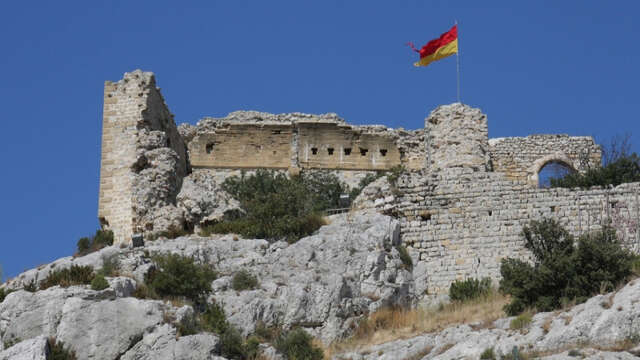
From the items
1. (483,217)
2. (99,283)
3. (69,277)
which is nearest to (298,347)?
(99,283)

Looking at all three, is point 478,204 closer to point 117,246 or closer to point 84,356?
point 117,246

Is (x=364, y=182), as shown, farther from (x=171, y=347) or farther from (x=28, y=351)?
(x=28, y=351)

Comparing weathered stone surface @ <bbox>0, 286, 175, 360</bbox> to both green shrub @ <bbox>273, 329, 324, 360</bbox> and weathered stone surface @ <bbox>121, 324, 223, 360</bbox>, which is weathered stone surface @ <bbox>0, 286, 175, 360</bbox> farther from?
green shrub @ <bbox>273, 329, 324, 360</bbox>

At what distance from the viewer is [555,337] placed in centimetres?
2083

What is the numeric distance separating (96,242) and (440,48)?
1192 centimetres

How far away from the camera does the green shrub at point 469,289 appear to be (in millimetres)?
26281

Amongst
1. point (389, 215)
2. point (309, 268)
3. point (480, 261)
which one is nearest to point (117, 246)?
point (309, 268)

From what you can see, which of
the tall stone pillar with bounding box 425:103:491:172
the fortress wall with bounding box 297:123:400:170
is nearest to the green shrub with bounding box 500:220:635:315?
the tall stone pillar with bounding box 425:103:491:172

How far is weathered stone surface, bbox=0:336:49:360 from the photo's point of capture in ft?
71.4

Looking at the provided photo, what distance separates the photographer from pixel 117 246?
26734 mm

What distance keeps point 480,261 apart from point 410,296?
1.94m

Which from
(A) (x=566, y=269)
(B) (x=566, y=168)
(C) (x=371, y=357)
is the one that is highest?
(B) (x=566, y=168)

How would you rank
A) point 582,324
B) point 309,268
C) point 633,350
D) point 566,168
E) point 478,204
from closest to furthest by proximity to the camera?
point 633,350 → point 582,324 → point 309,268 → point 478,204 → point 566,168

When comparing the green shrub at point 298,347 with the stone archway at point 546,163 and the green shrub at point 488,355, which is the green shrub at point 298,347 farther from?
the stone archway at point 546,163
